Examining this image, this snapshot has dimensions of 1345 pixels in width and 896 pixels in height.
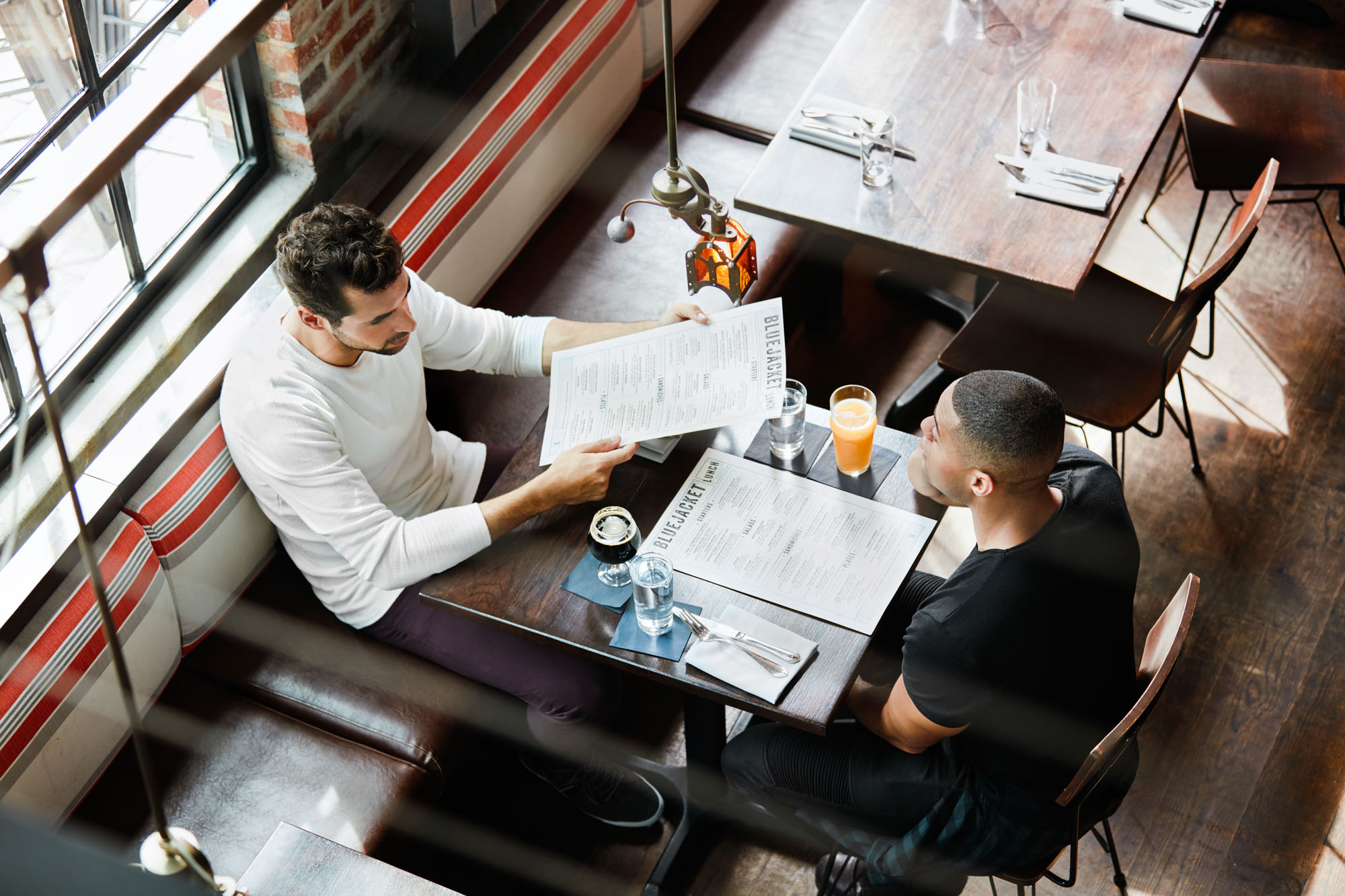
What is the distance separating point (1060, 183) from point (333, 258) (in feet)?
5.45

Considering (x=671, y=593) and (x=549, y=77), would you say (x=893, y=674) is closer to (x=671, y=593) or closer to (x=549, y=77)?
(x=671, y=593)

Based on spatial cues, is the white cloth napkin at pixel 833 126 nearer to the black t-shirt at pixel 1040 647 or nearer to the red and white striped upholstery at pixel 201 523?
the black t-shirt at pixel 1040 647

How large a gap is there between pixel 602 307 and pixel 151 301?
104cm

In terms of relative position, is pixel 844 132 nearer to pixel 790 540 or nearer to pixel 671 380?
pixel 671 380

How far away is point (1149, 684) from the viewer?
78.6 inches

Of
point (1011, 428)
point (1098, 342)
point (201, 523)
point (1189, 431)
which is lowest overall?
point (1189, 431)

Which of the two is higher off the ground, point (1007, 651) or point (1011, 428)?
point (1011, 428)

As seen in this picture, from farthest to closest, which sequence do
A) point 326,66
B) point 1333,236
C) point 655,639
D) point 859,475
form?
1. point 1333,236
2. point 326,66
3. point 859,475
4. point 655,639

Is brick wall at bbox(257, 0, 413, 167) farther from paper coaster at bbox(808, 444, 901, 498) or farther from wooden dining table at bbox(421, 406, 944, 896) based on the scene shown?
paper coaster at bbox(808, 444, 901, 498)

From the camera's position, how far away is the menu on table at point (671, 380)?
2.27 meters

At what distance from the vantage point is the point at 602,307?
10.3 feet

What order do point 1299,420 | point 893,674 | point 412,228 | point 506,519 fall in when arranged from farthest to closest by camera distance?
point 1299,420 < point 412,228 < point 893,674 < point 506,519

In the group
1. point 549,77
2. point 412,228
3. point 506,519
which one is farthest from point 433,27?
point 506,519

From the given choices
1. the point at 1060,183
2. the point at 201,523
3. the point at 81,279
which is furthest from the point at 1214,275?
the point at 81,279
